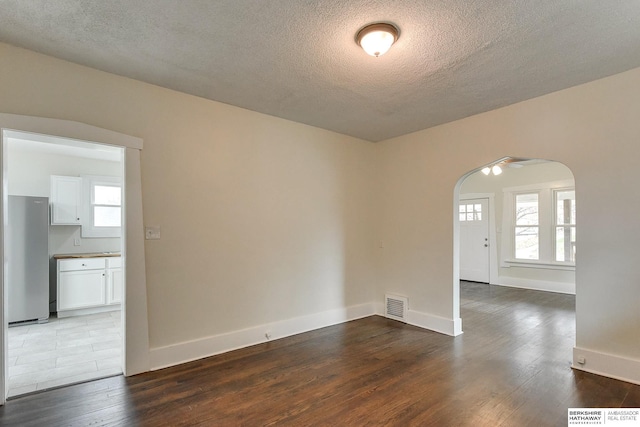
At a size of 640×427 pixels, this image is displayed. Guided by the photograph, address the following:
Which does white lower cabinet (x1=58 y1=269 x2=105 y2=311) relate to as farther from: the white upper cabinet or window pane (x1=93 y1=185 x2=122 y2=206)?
window pane (x1=93 y1=185 x2=122 y2=206)

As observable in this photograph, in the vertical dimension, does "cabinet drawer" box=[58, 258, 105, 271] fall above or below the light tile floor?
above

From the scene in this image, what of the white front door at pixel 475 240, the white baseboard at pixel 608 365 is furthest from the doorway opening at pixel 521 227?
the white baseboard at pixel 608 365

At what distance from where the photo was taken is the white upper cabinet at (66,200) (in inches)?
194

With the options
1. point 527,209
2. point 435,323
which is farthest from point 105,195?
point 527,209

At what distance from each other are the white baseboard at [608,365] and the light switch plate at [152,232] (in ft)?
13.1

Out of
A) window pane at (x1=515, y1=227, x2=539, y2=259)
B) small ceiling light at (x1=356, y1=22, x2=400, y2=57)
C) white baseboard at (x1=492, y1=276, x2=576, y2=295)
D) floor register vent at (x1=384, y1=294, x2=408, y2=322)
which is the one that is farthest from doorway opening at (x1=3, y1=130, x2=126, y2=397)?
window pane at (x1=515, y1=227, x2=539, y2=259)

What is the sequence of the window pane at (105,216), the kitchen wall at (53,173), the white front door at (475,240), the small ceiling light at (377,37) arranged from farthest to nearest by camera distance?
the white front door at (475,240) → the window pane at (105,216) → the kitchen wall at (53,173) → the small ceiling light at (377,37)

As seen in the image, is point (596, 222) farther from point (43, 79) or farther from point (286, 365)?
point (43, 79)

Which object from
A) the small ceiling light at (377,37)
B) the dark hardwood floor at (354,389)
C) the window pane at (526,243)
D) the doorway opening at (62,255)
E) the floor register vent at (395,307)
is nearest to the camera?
the small ceiling light at (377,37)

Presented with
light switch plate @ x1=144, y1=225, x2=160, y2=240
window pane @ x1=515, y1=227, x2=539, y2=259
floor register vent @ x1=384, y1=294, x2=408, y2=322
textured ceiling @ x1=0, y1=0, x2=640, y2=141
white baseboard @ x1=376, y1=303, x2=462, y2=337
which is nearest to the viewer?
textured ceiling @ x1=0, y1=0, x2=640, y2=141

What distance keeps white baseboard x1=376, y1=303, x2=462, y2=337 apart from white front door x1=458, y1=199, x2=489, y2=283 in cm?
396

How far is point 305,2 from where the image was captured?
5.98 ft

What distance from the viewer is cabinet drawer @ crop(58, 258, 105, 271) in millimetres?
4598

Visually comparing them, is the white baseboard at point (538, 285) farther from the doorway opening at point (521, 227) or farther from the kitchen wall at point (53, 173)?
the kitchen wall at point (53, 173)
